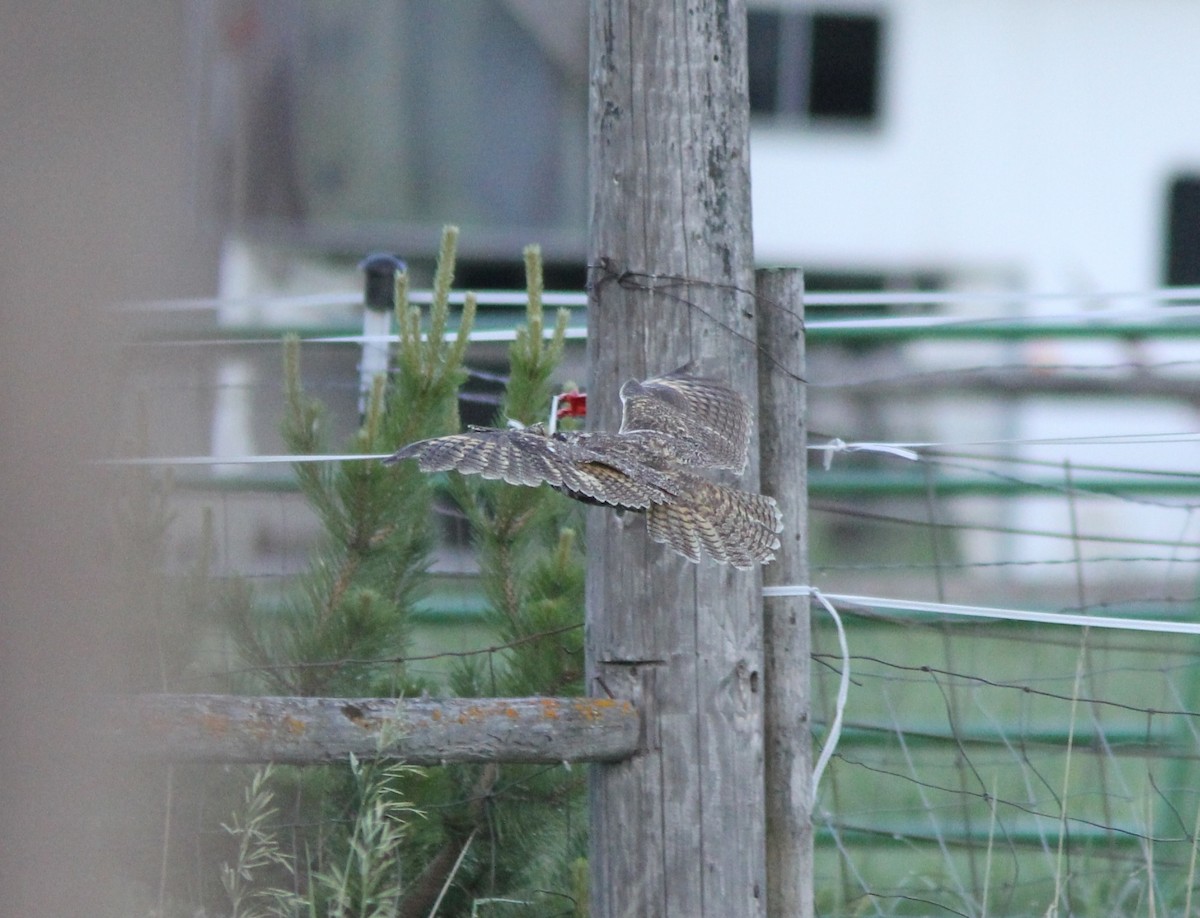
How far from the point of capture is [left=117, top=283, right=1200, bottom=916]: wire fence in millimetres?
2816

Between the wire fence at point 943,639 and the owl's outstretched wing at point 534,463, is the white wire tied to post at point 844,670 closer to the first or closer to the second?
the wire fence at point 943,639

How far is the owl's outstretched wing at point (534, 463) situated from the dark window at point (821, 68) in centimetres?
1110

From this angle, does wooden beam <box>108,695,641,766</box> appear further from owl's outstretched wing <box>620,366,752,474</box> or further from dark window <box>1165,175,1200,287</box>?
dark window <box>1165,175,1200,287</box>

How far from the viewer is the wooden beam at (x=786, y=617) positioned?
243 centimetres

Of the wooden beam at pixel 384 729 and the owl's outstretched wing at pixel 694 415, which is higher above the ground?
the owl's outstretched wing at pixel 694 415

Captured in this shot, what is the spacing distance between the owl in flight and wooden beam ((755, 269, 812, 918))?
0.08 metres

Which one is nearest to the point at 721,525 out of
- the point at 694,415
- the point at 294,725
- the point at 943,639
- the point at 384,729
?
the point at 694,415

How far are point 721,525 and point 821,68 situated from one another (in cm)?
1156

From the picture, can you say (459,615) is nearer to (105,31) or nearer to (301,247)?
(105,31)

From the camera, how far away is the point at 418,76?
432 inches

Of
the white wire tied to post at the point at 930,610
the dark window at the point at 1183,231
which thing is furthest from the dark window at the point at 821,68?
the white wire tied to post at the point at 930,610

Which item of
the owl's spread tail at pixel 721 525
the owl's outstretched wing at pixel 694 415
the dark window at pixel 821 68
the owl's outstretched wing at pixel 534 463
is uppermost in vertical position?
the dark window at pixel 821 68

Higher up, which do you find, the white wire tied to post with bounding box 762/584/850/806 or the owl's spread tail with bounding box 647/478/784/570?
the owl's spread tail with bounding box 647/478/784/570

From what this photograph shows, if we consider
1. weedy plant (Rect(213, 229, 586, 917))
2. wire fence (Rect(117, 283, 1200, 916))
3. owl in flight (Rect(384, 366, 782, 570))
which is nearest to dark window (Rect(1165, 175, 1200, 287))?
wire fence (Rect(117, 283, 1200, 916))
